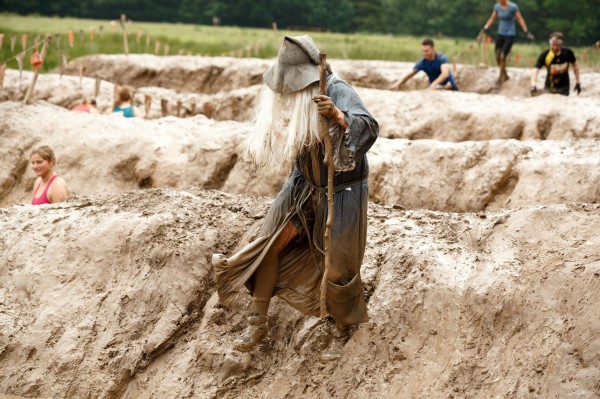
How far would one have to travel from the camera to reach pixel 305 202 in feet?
19.4

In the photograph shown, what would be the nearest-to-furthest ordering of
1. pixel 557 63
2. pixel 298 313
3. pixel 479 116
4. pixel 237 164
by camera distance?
pixel 298 313, pixel 237 164, pixel 479 116, pixel 557 63

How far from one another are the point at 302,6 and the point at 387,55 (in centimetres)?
1557

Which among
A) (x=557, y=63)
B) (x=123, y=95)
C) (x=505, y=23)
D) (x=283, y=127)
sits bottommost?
(x=123, y=95)

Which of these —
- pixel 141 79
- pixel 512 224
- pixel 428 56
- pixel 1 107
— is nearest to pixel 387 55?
pixel 141 79

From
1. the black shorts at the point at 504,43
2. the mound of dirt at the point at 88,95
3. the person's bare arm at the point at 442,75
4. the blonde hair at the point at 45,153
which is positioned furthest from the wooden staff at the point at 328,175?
the black shorts at the point at 504,43

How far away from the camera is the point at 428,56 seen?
13977 millimetres

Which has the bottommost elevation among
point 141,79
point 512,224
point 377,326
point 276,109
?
point 141,79

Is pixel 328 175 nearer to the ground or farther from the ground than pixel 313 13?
farther from the ground

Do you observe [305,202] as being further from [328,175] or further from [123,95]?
[123,95]

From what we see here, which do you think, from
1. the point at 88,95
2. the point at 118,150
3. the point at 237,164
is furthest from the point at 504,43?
the point at 118,150

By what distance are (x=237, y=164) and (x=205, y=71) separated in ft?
35.7

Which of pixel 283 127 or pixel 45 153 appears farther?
pixel 45 153

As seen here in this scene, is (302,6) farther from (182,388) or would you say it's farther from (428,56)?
(182,388)

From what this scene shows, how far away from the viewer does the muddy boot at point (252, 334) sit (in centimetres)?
605
